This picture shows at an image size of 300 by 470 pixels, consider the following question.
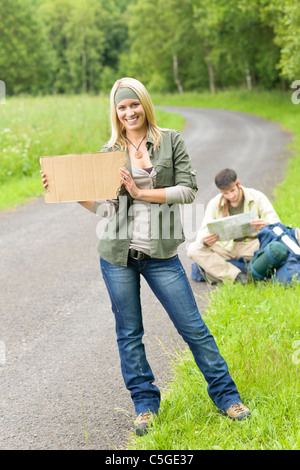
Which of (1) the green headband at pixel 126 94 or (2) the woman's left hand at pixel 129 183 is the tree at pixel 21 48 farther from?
(2) the woman's left hand at pixel 129 183

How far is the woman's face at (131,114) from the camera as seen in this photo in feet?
9.84

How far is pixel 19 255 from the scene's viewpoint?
775cm

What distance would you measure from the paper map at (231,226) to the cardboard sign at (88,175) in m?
2.99

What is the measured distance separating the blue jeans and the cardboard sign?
1.48 feet

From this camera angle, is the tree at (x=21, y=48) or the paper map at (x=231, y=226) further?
the tree at (x=21, y=48)

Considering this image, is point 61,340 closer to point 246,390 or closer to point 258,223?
point 246,390

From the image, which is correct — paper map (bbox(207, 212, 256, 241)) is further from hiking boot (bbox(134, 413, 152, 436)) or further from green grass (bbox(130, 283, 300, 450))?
hiking boot (bbox(134, 413, 152, 436))

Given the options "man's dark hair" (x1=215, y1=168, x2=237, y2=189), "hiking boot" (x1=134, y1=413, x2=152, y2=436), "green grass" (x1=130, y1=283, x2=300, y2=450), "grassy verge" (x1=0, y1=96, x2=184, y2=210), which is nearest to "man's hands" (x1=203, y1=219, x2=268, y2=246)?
"man's dark hair" (x1=215, y1=168, x2=237, y2=189)

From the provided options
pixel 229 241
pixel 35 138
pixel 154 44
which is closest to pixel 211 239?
pixel 229 241

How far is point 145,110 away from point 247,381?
1.81 meters

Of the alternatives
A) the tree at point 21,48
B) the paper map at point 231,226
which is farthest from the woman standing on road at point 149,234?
the tree at point 21,48

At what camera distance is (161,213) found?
306 centimetres

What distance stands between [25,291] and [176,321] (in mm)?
3506

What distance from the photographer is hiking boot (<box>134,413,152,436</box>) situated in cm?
318
